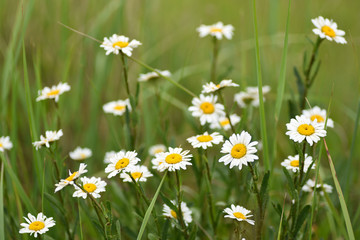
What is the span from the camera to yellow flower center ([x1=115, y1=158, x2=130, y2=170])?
4.10ft

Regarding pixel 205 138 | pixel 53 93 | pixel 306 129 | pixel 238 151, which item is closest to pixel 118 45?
pixel 53 93

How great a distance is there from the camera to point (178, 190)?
126cm

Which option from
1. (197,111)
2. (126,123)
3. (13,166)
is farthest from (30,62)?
(197,111)

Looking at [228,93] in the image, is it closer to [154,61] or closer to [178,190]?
[154,61]

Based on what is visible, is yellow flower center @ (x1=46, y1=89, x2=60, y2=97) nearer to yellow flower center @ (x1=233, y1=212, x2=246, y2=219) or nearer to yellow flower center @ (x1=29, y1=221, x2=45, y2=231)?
yellow flower center @ (x1=29, y1=221, x2=45, y2=231)

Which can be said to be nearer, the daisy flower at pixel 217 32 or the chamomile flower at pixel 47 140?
the chamomile flower at pixel 47 140

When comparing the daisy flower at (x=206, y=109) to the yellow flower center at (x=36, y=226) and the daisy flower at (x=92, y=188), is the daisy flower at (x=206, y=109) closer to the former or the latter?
the daisy flower at (x=92, y=188)

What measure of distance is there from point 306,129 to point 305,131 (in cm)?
1

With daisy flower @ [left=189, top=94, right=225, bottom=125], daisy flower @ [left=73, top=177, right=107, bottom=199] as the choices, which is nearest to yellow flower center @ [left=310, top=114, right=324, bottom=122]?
daisy flower @ [left=189, top=94, right=225, bottom=125]

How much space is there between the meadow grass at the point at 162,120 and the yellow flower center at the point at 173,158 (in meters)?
0.05

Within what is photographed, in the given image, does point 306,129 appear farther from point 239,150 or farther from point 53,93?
point 53,93

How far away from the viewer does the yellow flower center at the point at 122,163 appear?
1.25m

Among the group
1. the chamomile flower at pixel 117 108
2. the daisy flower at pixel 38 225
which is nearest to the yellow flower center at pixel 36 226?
the daisy flower at pixel 38 225

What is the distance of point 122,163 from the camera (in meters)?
1.26
